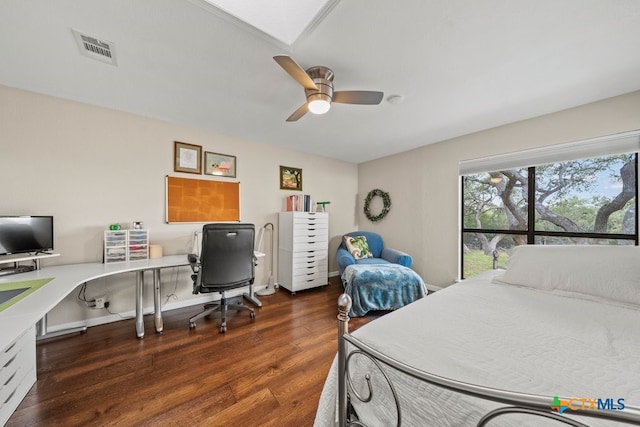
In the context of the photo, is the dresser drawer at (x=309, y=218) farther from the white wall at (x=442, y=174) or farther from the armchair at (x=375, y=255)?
the white wall at (x=442, y=174)

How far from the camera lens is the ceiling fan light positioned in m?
1.70

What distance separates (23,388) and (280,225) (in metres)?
2.65

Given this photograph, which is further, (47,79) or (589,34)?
(47,79)

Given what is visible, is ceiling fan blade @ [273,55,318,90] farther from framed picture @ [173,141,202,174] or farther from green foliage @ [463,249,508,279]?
green foliage @ [463,249,508,279]

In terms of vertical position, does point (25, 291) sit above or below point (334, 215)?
below

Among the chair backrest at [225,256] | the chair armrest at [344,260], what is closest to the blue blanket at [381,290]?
the chair armrest at [344,260]

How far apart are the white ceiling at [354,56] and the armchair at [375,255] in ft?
6.10

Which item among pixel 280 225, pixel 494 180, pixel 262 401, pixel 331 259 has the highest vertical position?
pixel 494 180

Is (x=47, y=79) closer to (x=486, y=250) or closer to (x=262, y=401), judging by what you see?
(x=262, y=401)

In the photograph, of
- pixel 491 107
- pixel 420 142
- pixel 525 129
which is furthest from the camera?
pixel 420 142

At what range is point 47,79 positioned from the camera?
189cm

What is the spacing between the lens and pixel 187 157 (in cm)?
284

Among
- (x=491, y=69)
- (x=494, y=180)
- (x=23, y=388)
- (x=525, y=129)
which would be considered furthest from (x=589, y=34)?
(x=23, y=388)

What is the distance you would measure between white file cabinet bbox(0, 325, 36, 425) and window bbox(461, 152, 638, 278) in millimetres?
4148
